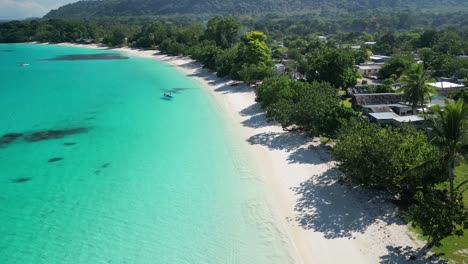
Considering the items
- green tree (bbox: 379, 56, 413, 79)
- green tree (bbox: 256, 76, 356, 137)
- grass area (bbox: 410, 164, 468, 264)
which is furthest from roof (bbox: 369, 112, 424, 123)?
green tree (bbox: 379, 56, 413, 79)

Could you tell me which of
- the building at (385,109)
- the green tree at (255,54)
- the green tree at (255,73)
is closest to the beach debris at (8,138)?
the green tree at (255,73)

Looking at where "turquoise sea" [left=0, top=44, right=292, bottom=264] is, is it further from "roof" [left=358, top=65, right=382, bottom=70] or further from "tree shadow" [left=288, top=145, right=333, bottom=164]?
"roof" [left=358, top=65, right=382, bottom=70]

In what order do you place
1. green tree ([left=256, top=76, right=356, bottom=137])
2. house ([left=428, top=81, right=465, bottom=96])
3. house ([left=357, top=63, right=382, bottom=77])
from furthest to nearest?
house ([left=357, top=63, right=382, bottom=77]) → house ([left=428, top=81, right=465, bottom=96]) → green tree ([left=256, top=76, right=356, bottom=137])

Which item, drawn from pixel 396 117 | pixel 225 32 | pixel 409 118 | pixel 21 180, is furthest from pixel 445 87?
pixel 225 32

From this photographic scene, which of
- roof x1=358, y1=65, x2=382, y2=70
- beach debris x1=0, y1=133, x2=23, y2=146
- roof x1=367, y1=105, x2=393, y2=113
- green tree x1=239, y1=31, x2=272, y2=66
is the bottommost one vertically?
beach debris x1=0, y1=133, x2=23, y2=146

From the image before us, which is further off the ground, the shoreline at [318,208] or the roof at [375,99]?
the roof at [375,99]

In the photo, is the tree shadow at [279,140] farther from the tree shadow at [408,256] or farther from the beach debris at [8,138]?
the beach debris at [8,138]
